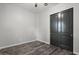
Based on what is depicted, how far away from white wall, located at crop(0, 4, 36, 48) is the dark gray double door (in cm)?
37

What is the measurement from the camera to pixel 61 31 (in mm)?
1017

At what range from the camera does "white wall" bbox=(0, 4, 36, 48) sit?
3.02 feet

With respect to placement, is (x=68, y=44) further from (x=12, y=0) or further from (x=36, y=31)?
(x=12, y=0)

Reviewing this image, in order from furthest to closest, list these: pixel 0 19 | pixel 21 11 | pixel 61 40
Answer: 1. pixel 61 40
2. pixel 21 11
3. pixel 0 19

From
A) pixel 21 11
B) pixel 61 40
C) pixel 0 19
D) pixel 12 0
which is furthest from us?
pixel 61 40

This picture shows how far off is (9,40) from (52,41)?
0.84m

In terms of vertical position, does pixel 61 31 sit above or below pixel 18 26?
below

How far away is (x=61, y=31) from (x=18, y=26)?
2.75 feet

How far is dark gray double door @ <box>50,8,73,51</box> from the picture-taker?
99 cm

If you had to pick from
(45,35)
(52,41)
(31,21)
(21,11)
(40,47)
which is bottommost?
(40,47)

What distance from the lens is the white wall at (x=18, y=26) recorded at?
919 millimetres
